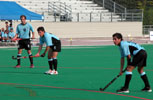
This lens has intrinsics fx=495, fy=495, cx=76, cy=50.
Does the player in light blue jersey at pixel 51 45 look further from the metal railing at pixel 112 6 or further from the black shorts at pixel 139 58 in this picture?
the metal railing at pixel 112 6

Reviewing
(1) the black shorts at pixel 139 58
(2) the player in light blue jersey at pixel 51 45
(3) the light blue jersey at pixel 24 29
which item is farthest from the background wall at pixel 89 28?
(1) the black shorts at pixel 139 58

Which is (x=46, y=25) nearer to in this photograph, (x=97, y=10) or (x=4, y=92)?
(x=97, y=10)

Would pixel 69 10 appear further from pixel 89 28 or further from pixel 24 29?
pixel 24 29

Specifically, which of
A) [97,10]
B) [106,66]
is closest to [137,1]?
[97,10]

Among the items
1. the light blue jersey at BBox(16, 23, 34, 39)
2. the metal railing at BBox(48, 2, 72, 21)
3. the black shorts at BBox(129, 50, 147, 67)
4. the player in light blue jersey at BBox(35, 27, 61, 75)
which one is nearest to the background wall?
the metal railing at BBox(48, 2, 72, 21)

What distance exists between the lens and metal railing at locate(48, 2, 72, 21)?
173 feet

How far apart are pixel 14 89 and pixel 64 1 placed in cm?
4548

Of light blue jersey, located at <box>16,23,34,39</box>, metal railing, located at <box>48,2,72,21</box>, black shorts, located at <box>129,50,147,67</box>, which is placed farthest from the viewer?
metal railing, located at <box>48,2,72,21</box>

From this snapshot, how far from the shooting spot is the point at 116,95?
11570 millimetres

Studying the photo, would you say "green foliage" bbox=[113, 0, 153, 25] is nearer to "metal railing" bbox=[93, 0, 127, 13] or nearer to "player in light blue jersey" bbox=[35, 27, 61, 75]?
"metal railing" bbox=[93, 0, 127, 13]

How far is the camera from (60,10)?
2148 inches

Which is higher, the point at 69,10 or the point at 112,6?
the point at 112,6

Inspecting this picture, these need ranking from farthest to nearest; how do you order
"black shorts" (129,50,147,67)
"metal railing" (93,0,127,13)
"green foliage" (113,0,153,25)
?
"green foliage" (113,0,153,25) < "metal railing" (93,0,127,13) < "black shorts" (129,50,147,67)

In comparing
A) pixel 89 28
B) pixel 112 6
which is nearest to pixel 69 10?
pixel 89 28
